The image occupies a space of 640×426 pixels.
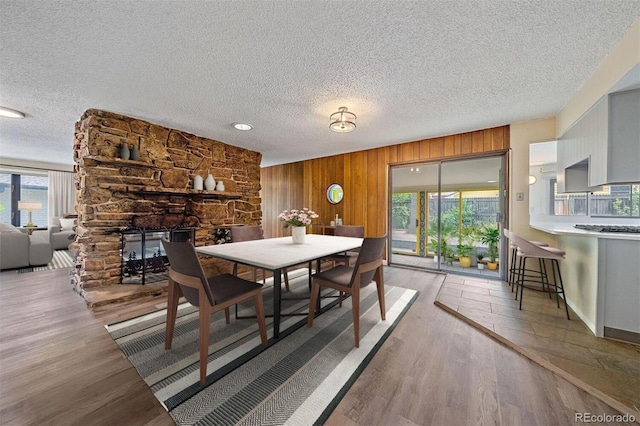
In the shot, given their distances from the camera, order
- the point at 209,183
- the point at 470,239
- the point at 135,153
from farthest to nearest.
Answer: the point at 470,239 < the point at 209,183 < the point at 135,153

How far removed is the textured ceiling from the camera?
1.44m

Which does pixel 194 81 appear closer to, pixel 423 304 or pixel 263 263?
pixel 263 263

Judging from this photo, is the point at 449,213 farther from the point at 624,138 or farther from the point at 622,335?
the point at 622,335

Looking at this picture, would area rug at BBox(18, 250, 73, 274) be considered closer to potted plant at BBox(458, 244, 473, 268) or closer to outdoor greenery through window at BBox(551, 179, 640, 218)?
potted plant at BBox(458, 244, 473, 268)

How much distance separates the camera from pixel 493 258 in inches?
169

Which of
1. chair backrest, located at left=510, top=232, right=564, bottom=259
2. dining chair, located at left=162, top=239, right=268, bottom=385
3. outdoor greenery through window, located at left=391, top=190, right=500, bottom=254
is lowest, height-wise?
dining chair, located at left=162, top=239, right=268, bottom=385

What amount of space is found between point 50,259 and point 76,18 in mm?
5008

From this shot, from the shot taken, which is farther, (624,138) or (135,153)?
(135,153)

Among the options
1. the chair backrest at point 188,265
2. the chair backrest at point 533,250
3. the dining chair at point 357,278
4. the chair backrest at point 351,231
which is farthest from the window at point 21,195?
the chair backrest at point 533,250

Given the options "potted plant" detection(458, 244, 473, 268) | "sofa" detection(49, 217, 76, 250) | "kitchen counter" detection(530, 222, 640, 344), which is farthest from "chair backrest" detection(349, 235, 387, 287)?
"sofa" detection(49, 217, 76, 250)

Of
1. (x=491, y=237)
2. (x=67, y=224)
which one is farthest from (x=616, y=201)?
(x=67, y=224)

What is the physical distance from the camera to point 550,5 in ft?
4.57

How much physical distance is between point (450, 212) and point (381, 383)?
4.23 meters

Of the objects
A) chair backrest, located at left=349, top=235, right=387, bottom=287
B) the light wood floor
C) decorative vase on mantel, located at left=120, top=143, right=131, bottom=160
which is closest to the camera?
the light wood floor
